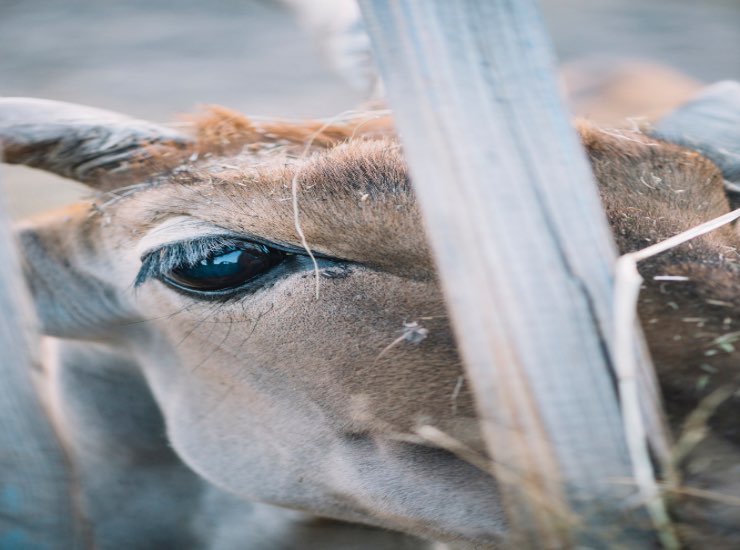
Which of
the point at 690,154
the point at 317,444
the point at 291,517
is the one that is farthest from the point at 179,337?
the point at 690,154

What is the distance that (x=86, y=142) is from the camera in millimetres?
2068

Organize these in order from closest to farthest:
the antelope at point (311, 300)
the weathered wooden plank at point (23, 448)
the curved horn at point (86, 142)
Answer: the antelope at point (311, 300) < the weathered wooden plank at point (23, 448) < the curved horn at point (86, 142)

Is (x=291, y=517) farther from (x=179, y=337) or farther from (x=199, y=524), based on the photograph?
(x=179, y=337)

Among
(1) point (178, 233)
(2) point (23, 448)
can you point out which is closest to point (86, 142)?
(1) point (178, 233)

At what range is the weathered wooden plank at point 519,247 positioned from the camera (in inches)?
43.3

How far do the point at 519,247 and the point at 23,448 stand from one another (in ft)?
4.49

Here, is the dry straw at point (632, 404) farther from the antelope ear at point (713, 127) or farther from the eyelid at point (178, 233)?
the antelope ear at point (713, 127)

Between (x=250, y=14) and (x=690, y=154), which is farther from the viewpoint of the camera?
(x=250, y=14)

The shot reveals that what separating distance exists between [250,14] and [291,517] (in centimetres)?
482

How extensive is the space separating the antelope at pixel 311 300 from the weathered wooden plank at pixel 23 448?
0.07 metres

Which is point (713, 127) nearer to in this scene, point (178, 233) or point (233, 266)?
point (233, 266)

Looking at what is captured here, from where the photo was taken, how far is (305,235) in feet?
5.66

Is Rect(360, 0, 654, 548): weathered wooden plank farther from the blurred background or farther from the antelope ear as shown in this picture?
the blurred background

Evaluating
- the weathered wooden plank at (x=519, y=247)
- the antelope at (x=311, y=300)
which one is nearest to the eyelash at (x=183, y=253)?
the antelope at (x=311, y=300)
